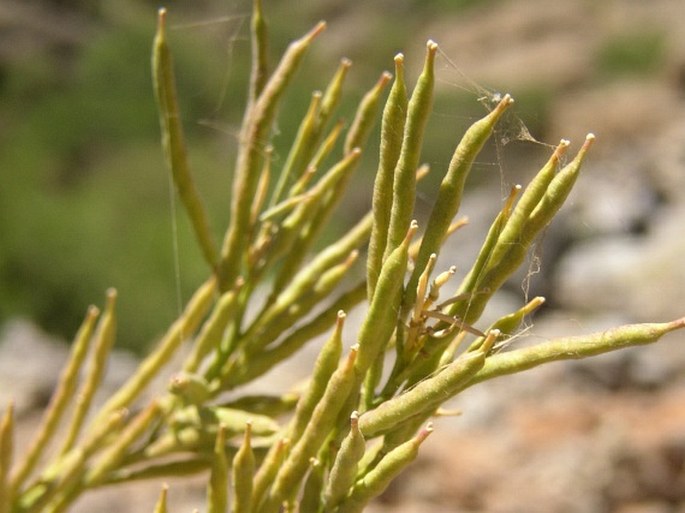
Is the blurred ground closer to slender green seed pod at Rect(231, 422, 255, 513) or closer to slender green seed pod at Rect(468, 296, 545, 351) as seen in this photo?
slender green seed pod at Rect(468, 296, 545, 351)

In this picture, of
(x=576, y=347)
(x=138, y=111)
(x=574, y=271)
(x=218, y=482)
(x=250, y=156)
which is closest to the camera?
(x=576, y=347)

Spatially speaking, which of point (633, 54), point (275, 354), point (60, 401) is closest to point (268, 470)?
point (275, 354)

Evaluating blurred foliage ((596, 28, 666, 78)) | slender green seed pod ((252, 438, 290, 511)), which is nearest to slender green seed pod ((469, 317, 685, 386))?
slender green seed pod ((252, 438, 290, 511))

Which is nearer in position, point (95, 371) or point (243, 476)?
point (243, 476)

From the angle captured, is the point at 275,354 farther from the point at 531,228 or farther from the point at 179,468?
the point at 531,228

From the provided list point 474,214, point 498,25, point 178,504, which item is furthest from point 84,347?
point 498,25

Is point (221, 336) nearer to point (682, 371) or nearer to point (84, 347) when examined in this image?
point (84, 347)

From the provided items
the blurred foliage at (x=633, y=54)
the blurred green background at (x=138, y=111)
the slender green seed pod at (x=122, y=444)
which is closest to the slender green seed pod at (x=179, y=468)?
the slender green seed pod at (x=122, y=444)
